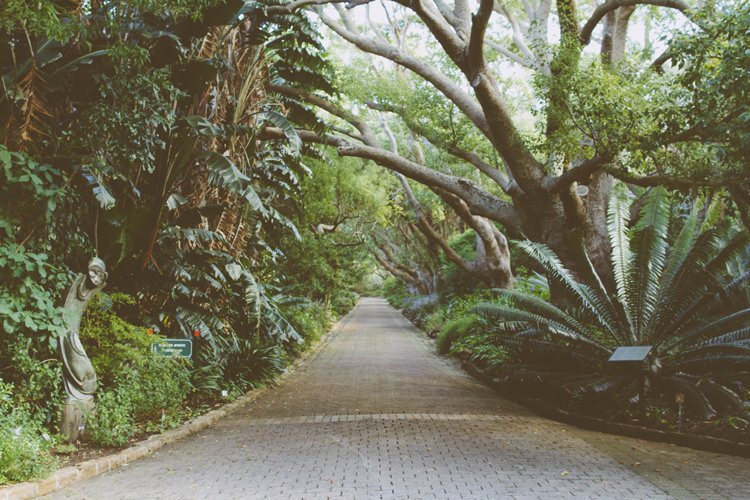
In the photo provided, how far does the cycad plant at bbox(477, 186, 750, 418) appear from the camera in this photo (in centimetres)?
875

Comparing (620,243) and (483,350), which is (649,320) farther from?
(483,350)

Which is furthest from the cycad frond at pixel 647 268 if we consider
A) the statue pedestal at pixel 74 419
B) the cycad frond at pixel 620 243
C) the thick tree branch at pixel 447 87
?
the statue pedestal at pixel 74 419

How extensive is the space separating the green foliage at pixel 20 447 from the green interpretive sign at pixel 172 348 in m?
2.12

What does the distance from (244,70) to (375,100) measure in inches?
185

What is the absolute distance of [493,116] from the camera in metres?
11.0

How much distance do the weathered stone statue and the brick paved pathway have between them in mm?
995

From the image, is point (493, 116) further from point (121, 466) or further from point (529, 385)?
point (121, 466)

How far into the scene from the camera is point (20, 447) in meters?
5.72

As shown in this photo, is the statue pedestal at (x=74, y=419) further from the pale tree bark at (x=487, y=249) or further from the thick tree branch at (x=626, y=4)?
the pale tree bark at (x=487, y=249)

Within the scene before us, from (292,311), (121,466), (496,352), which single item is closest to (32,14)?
(121,466)

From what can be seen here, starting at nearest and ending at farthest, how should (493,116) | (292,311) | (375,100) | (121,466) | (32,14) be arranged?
(32,14), (121,466), (493,116), (375,100), (292,311)

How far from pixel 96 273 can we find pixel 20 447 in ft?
7.63

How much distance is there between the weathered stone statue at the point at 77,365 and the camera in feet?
23.7

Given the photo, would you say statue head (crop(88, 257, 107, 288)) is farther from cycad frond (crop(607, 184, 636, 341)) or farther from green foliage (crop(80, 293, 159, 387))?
cycad frond (crop(607, 184, 636, 341))
